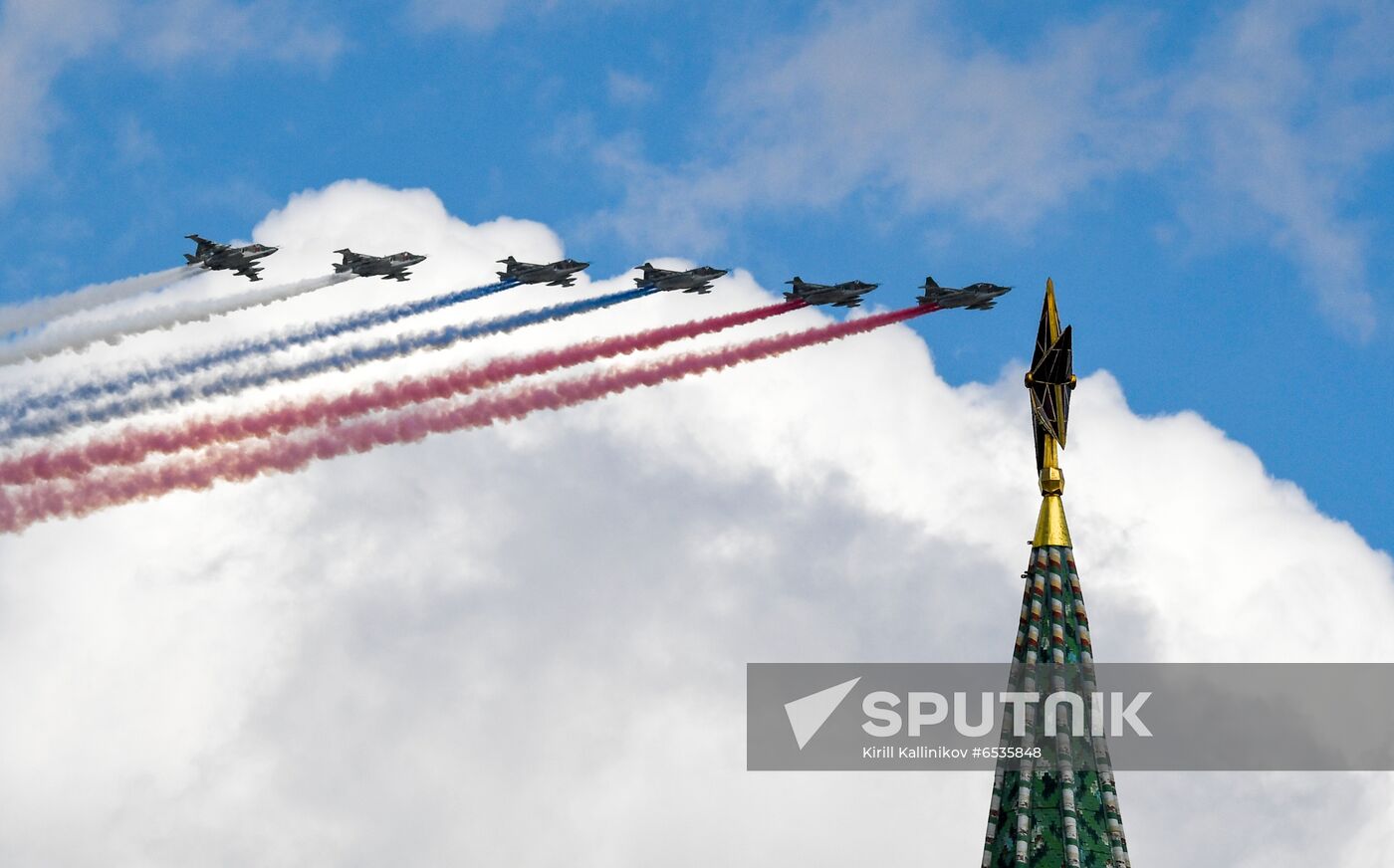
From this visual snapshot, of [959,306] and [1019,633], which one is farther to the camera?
[959,306]

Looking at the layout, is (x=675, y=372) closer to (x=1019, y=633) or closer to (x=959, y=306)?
(x=959, y=306)

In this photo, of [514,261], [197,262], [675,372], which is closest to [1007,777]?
[675,372]

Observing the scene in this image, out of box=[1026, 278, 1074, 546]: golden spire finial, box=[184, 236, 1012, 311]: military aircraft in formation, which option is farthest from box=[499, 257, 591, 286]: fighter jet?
box=[1026, 278, 1074, 546]: golden spire finial

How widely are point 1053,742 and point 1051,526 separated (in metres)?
11.1

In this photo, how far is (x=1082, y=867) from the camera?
398 feet

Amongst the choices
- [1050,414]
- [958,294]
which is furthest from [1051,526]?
[958,294]

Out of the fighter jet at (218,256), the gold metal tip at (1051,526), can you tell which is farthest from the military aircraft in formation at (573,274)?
the gold metal tip at (1051,526)

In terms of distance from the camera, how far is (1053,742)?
4894 inches

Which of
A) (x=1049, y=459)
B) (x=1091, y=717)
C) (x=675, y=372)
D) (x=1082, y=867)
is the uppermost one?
(x=675, y=372)

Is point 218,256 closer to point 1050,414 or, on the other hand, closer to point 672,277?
point 672,277

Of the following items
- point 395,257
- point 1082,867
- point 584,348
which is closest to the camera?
point 1082,867

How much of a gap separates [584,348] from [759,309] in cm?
1308

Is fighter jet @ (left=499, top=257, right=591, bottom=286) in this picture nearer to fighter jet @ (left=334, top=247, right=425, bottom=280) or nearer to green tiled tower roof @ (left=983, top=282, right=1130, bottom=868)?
fighter jet @ (left=334, top=247, right=425, bottom=280)

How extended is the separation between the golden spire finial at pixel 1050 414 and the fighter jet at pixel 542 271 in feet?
164
